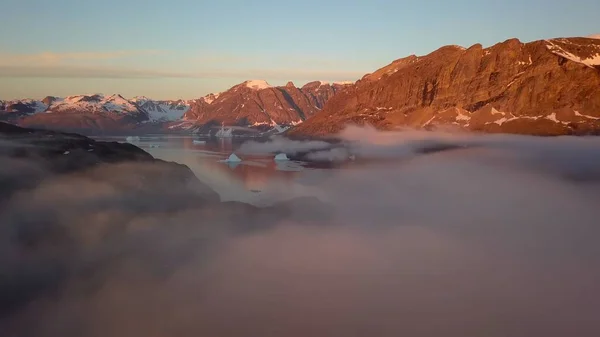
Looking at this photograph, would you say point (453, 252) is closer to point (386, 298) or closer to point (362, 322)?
point (386, 298)

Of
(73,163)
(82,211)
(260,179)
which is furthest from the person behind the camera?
(260,179)

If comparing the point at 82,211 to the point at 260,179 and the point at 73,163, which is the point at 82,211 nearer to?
the point at 73,163

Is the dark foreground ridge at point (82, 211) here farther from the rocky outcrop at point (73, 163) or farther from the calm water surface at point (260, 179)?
the calm water surface at point (260, 179)

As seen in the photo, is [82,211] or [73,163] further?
[73,163]

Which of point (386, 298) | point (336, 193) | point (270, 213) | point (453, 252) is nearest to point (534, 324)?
point (386, 298)

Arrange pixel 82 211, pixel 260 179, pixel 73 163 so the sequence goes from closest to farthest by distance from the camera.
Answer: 1. pixel 82 211
2. pixel 73 163
3. pixel 260 179

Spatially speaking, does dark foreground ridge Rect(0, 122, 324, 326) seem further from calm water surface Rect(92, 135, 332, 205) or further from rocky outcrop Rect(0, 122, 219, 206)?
calm water surface Rect(92, 135, 332, 205)

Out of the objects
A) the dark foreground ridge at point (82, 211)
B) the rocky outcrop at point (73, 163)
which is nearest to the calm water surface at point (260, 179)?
the dark foreground ridge at point (82, 211)

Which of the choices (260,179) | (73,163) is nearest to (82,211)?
(73,163)
